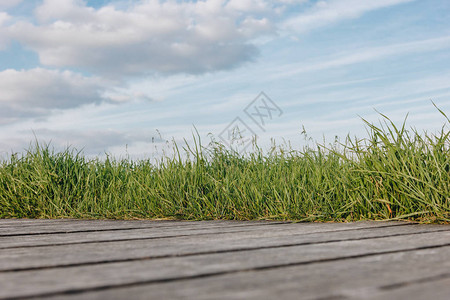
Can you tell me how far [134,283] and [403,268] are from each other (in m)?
0.82

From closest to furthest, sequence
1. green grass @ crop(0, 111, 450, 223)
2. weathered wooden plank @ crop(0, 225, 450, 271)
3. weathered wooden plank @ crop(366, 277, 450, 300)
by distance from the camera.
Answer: weathered wooden plank @ crop(366, 277, 450, 300), weathered wooden plank @ crop(0, 225, 450, 271), green grass @ crop(0, 111, 450, 223)

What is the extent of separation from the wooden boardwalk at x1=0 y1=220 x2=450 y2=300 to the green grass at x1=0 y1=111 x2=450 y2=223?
2.55ft

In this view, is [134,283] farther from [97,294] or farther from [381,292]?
[381,292]

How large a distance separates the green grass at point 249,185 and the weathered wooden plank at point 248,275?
1377 mm

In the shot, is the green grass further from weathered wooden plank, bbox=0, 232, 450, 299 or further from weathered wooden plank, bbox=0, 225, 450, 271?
weathered wooden plank, bbox=0, 232, 450, 299

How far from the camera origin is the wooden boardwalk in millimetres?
1131

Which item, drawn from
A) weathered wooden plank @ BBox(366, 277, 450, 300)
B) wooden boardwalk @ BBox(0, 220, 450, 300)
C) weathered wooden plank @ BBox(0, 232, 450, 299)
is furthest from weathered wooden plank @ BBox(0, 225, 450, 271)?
weathered wooden plank @ BBox(366, 277, 450, 300)

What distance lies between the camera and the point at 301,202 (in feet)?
11.1

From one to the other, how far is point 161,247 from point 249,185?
1900mm

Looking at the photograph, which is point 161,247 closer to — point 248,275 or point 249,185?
point 248,275

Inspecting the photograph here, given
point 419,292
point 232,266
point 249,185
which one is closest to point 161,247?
point 232,266

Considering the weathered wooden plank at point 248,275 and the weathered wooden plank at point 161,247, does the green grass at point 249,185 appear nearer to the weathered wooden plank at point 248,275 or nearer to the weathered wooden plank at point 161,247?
the weathered wooden plank at point 161,247

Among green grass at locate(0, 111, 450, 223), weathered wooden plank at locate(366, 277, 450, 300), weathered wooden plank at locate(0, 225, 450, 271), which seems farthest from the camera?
green grass at locate(0, 111, 450, 223)

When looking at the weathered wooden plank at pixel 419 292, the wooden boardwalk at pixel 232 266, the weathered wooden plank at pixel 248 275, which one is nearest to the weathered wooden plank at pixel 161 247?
the wooden boardwalk at pixel 232 266
